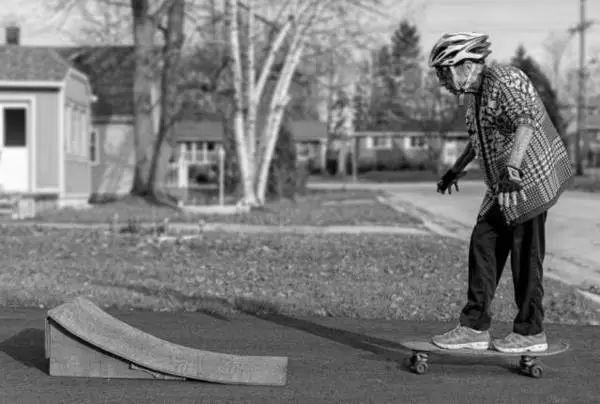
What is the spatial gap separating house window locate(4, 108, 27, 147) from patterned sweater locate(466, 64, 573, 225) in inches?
851

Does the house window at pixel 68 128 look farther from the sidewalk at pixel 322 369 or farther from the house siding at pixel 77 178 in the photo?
the sidewalk at pixel 322 369

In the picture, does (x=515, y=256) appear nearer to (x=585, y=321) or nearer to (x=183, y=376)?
(x=183, y=376)

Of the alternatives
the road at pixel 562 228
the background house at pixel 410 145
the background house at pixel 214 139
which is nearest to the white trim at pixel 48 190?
the road at pixel 562 228

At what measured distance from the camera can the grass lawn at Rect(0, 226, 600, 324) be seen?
863cm

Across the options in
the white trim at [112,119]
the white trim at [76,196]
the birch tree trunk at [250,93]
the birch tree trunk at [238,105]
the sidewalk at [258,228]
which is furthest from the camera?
the white trim at [112,119]

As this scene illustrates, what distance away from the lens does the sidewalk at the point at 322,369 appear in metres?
5.17

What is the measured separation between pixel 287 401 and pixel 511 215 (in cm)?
178

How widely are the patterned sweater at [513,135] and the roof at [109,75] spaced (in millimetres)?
28719

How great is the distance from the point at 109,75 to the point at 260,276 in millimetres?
26087

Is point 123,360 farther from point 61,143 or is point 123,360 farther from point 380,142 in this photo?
point 380,142

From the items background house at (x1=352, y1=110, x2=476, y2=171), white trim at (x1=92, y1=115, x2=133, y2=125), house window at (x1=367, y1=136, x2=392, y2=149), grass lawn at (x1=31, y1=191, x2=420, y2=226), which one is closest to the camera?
grass lawn at (x1=31, y1=191, x2=420, y2=226)

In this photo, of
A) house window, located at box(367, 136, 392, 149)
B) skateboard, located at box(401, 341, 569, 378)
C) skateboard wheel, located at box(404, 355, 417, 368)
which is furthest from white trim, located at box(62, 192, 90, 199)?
house window, located at box(367, 136, 392, 149)

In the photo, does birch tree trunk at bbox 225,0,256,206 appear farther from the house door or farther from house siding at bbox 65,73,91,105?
the house door

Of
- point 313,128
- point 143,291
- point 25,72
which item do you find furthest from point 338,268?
point 313,128
